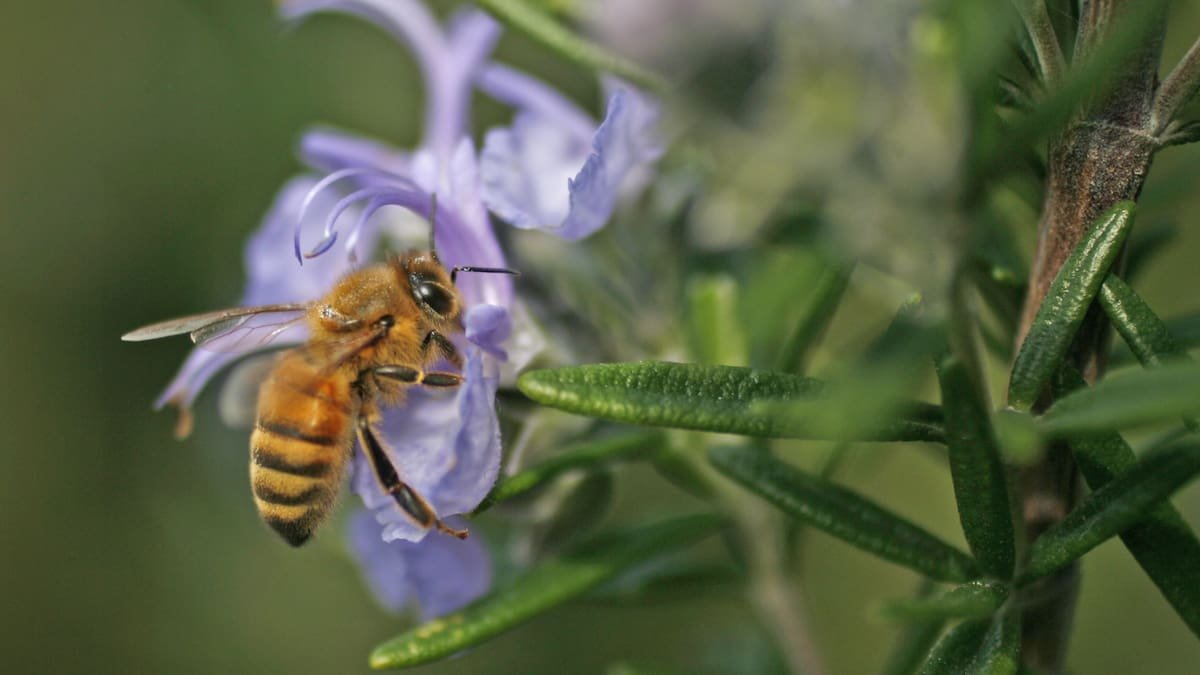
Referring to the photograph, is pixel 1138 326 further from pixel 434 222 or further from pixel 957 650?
pixel 434 222

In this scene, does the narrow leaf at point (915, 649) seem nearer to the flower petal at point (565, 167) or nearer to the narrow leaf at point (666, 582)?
the narrow leaf at point (666, 582)

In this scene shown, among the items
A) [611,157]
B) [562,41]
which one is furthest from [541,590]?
[562,41]

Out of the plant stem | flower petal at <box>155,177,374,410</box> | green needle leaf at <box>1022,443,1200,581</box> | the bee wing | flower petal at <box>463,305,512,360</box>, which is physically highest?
the plant stem

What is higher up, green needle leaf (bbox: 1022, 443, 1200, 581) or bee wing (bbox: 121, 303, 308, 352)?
green needle leaf (bbox: 1022, 443, 1200, 581)

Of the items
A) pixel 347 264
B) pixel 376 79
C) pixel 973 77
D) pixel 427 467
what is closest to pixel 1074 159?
pixel 973 77

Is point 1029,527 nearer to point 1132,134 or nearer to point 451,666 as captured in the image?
point 1132,134

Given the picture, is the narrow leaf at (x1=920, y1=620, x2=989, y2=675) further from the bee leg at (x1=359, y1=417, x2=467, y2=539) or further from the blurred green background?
the blurred green background

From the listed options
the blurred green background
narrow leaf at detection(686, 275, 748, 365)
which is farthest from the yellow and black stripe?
the blurred green background
